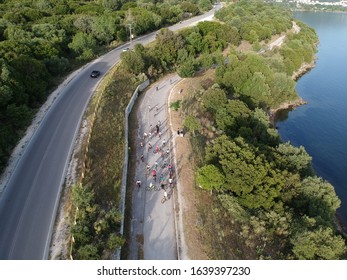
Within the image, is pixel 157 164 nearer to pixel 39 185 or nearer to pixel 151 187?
pixel 151 187

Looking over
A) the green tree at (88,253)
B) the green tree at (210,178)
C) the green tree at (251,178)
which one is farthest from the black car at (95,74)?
the green tree at (88,253)

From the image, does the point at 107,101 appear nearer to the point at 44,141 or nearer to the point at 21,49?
the point at 44,141

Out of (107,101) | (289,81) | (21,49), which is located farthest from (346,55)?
(21,49)

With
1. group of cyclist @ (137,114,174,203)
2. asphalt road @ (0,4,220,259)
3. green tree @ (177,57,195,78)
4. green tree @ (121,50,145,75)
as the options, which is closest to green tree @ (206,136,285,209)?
group of cyclist @ (137,114,174,203)

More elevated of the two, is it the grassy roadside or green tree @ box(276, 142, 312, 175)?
the grassy roadside

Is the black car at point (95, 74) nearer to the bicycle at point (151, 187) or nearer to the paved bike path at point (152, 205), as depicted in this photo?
the paved bike path at point (152, 205)

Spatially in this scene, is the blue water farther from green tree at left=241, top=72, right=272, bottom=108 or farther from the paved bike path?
the paved bike path
